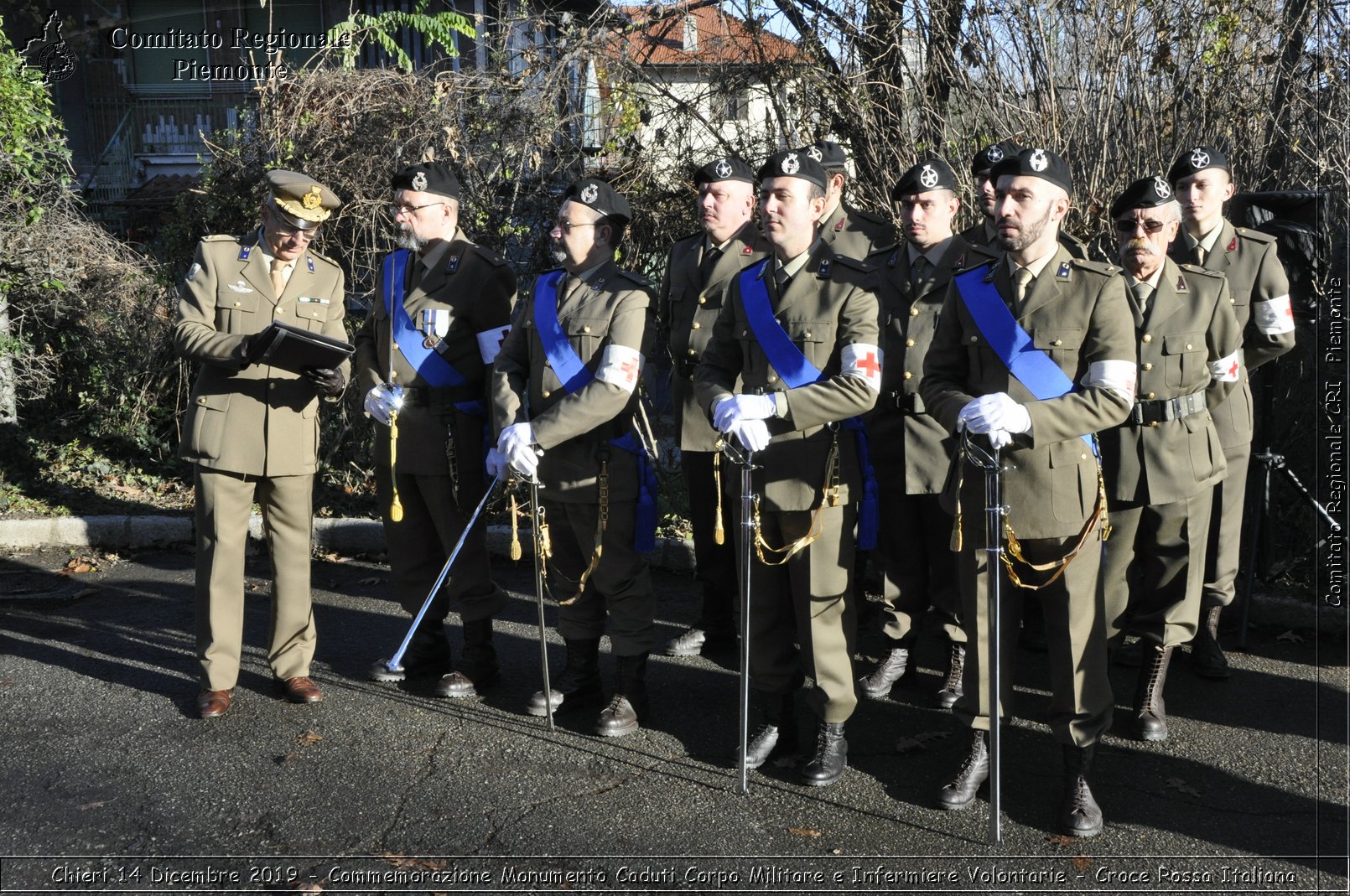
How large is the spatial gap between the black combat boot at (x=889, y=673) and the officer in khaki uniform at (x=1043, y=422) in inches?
40.8

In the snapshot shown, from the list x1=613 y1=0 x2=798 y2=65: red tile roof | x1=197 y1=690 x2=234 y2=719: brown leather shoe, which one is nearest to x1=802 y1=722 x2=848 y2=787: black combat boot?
x1=197 y1=690 x2=234 y2=719: brown leather shoe

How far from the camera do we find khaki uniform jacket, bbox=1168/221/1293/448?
501 centimetres

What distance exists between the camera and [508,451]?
446 cm

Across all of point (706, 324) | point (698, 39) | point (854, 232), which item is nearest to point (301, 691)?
point (706, 324)

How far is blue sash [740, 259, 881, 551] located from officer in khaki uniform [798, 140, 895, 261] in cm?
128

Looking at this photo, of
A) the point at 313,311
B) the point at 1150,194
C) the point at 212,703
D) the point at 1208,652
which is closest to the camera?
the point at 1150,194

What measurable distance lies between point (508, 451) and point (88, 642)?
2867 mm

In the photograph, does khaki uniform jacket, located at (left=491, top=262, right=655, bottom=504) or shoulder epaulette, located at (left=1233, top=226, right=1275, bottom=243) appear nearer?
khaki uniform jacket, located at (left=491, top=262, right=655, bottom=504)

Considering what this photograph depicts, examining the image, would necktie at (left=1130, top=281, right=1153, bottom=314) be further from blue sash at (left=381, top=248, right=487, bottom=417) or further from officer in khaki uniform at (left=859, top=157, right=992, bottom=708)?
blue sash at (left=381, top=248, right=487, bottom=417)

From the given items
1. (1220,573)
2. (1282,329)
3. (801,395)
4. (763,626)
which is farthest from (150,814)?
(1282,329)

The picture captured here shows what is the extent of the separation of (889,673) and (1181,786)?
4.31 feet

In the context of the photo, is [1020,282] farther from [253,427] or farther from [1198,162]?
[253,427]

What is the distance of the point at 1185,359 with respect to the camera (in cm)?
454

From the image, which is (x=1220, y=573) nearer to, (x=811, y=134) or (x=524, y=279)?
(x=811, y=134)
